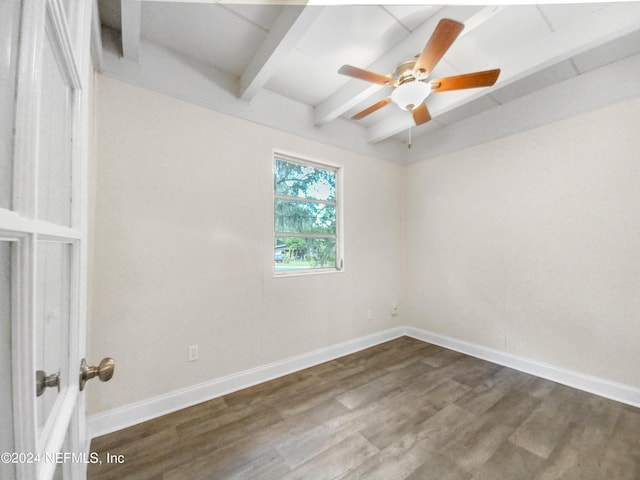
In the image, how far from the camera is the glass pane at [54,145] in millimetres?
459

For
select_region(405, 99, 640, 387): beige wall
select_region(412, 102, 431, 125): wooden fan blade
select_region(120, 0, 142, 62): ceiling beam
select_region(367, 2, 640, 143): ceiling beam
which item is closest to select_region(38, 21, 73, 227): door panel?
select_region(120, 0, 142, 62): ceiling beam

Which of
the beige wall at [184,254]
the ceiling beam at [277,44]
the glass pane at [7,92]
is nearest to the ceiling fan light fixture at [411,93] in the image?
the ceiling beam at [277,44]

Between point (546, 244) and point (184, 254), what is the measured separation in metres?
3.28

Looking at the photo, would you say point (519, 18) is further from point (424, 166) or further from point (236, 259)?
point (236, 259)

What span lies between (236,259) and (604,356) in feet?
10.6

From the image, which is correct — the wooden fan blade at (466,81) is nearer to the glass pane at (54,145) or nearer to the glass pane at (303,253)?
the glass pane at (303,253)

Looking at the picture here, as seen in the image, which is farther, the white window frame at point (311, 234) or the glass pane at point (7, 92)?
the white window frame at point (311, 234)

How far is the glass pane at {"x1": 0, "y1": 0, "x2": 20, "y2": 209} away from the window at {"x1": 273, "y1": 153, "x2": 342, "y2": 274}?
222 cm

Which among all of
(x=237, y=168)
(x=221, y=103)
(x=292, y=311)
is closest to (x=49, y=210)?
(x=237, y=168)

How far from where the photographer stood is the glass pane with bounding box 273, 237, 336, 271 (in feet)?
8.63

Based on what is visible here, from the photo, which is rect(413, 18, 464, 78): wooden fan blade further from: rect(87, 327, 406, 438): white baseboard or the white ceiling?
rect(87, 327, 406, 438): white baseboard

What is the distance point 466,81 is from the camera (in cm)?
176

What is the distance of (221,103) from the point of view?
2.21 metres

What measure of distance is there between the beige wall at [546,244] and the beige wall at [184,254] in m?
1.66
